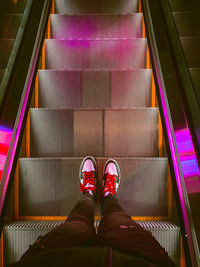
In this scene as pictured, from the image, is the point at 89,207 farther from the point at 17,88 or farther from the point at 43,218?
the point at 17,88

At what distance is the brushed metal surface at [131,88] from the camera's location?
7.95ft

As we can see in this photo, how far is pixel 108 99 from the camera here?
243cm

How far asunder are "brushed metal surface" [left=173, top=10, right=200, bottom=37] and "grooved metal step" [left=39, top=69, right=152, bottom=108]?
22.5 inches

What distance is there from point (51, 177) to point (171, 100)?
1.05 m

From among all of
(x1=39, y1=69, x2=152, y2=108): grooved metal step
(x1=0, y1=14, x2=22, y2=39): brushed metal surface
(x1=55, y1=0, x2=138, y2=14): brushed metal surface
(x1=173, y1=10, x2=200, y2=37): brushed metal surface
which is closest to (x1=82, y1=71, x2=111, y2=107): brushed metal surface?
(x1=39, y1=69, x2=152, y2=108): grooved metal step

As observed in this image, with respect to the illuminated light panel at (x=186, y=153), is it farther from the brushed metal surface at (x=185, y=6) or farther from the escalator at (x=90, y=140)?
the brushed metal surface at (x=185, y=6)

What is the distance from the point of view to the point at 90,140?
217 centimetres

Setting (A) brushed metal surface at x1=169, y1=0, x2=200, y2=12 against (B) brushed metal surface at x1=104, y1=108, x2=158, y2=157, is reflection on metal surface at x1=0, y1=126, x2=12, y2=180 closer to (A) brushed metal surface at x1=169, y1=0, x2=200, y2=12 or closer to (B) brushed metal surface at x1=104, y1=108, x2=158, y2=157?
(B) brushed metal surface at x1=104, y1=108, x2=158, y2=157

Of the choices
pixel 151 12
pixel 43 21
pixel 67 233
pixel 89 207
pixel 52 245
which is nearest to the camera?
pixel 52 245

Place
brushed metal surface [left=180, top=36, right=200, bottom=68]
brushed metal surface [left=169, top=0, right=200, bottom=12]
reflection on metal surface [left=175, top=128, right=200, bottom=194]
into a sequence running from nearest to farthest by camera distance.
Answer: reflection on metal surface [left=175, top=128, right=200, bottom=194]
brushed metal surface [left=180, top=36, right=200, bottom=68]
brushed metal surface [left=169, top=0, right=200, bottom=12]

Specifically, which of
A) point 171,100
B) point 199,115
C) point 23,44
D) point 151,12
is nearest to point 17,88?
point 23,44

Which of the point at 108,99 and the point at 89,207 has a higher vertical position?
the point at 108,99

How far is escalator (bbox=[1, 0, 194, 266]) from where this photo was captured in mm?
1845

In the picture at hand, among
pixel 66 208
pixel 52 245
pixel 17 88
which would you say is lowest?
pixel 52 245
